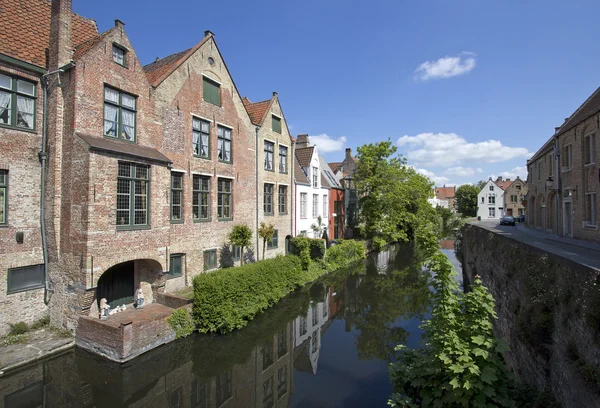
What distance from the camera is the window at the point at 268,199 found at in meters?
21.7

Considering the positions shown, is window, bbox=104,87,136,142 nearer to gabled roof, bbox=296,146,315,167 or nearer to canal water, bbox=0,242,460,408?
canal water, bbox=0,242,460,408

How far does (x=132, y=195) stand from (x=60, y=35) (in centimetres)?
592

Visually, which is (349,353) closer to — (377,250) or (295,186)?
(295,186)

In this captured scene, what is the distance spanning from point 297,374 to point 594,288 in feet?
26.4

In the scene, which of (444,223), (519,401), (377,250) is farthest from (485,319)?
(444,223)

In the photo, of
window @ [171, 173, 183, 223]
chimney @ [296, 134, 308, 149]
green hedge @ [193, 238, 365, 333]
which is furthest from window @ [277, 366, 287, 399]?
chimney @ [296, 134, 308, 149]

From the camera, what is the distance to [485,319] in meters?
5.56

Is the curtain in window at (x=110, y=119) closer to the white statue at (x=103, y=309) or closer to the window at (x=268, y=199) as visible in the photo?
the white statue at (x=103, y=309)

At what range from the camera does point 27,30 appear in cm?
1167

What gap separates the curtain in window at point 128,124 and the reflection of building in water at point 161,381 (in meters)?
7.78

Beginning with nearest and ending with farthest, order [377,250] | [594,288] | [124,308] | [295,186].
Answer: [594,288], [124,308], [295,186], [377,250]

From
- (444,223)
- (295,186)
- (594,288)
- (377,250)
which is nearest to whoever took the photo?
(594,288)

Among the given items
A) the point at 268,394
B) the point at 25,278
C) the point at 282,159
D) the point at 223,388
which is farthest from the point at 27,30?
the point at 282,159

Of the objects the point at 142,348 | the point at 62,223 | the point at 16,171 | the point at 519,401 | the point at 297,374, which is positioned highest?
the point at 16,171
